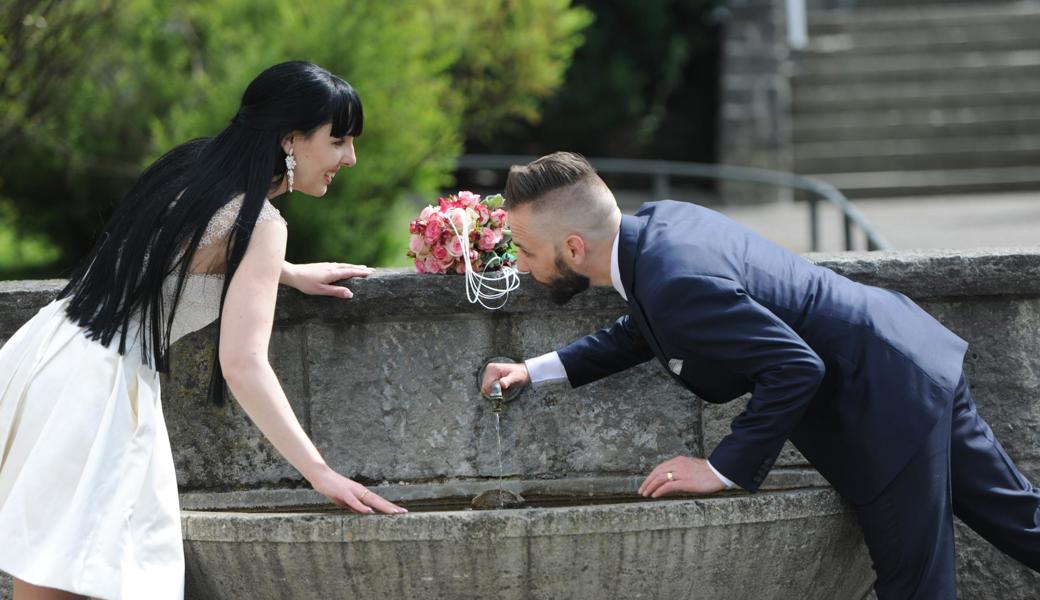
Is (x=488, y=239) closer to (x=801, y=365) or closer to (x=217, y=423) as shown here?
(x=217, y=423)

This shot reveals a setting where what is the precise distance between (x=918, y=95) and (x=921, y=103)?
84 millimetres

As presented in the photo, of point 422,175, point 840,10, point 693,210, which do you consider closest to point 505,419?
point 693,210

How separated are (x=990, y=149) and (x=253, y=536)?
10474mm

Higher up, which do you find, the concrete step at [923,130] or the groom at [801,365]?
the groom at [801,365]

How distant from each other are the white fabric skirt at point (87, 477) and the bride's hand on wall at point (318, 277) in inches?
24.3

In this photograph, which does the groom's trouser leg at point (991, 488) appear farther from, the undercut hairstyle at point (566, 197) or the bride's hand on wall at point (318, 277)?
the bride's hand on wall at point (318, 277)

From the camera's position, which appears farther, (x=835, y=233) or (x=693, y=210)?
(x=835, y=233)

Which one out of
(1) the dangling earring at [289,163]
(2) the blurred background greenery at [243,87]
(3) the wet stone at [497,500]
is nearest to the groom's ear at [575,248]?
(1) the dangling earring at [289,163]

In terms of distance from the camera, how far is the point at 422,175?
8305 mm

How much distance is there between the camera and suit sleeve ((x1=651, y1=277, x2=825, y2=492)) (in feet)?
9.41

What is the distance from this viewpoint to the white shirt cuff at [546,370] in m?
3.55

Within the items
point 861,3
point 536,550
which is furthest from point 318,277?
point 861,3

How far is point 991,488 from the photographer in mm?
3139

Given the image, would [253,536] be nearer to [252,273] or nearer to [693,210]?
[252,273]
